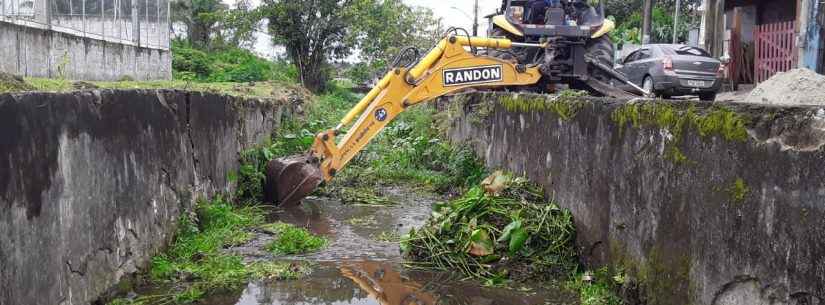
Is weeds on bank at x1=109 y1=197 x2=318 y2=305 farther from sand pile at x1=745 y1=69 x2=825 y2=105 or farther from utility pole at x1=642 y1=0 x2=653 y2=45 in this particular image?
utility pole at x1=642 y1=0 x2=653 y2=45

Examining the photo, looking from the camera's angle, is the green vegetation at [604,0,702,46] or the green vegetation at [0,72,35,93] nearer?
the green vegetation at [0,72,35,93]

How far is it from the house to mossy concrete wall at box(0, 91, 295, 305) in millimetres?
13200

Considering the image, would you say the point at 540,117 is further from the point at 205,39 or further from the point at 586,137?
the point at 205,39

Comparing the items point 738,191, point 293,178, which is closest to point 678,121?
point 738,191

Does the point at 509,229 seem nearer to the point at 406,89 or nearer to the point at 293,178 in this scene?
the point at 406,89

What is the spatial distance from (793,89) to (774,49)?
1021 cm

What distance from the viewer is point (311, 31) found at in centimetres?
2939

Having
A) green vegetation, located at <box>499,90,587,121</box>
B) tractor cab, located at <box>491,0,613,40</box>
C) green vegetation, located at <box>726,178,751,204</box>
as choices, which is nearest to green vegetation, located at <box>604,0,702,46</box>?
tractor cab, located at <box>491,0,613,40</box>

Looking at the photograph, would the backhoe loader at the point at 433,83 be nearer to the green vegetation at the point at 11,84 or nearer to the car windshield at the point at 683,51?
the green vegetation at the point at 11,84

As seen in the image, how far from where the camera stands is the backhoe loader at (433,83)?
822cm

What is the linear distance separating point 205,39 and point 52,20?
24.8 metres

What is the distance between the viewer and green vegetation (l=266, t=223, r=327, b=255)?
632 cm

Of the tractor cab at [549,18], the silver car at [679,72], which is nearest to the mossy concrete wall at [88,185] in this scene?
the tractor cab at [549,18]

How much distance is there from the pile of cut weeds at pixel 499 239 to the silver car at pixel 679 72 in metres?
10.2
